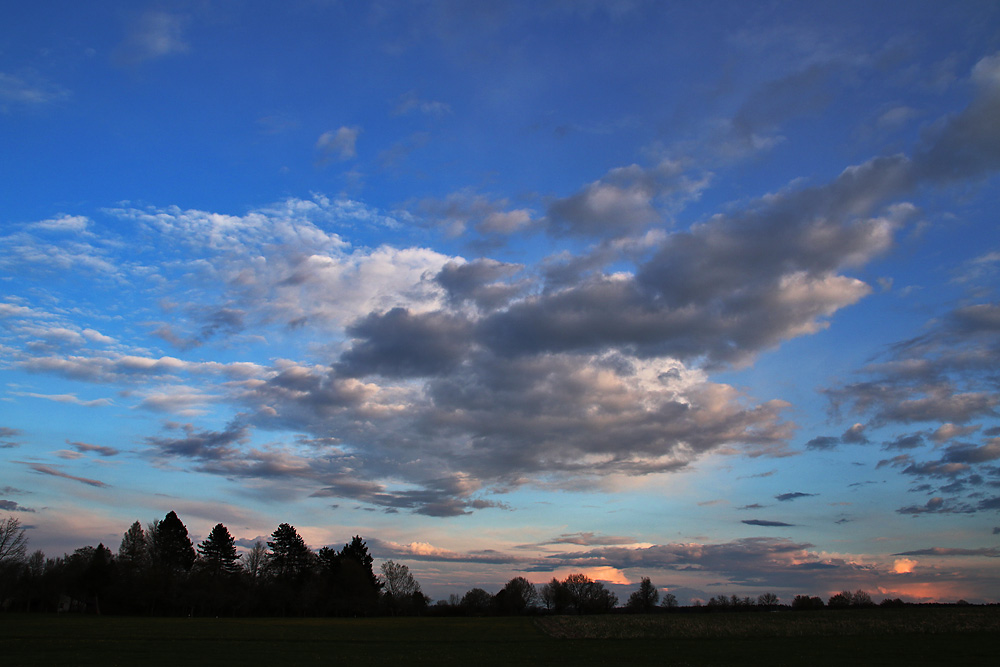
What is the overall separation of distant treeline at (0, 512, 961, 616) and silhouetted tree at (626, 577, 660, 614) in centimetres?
2033

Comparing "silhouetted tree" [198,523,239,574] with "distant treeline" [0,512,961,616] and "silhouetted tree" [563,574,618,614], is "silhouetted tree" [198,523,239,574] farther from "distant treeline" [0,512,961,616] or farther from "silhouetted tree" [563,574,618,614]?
"silhouetted tree" [563,574,618,614]

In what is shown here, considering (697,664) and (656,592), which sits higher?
→ (697,664)

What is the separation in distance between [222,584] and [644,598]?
12220cm

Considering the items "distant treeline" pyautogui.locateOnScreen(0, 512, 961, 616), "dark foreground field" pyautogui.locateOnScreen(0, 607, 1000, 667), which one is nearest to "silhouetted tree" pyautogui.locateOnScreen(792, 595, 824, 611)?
"distant treeline" pyautogui.locateOnScreen(0, 512, 961, 616)

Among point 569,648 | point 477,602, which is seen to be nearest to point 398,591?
point 477,602

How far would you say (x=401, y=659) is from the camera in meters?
37.4

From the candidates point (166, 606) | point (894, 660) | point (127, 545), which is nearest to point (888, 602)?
point (894, 660)

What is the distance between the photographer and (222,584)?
405 ft

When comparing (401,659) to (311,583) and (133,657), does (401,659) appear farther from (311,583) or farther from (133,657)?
(311,583)

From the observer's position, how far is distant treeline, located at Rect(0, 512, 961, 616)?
118625 millimetres

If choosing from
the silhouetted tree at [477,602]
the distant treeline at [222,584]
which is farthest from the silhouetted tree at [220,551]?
the silhouetted tree at [477,602]

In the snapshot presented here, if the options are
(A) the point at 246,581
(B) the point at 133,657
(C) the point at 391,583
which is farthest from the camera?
(C) the point at 391,583

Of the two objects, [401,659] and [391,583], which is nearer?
[401,659]

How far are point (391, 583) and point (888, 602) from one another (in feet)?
380
